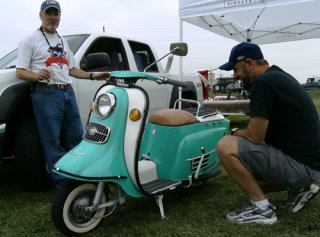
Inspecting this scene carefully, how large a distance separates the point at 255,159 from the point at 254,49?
845 mm

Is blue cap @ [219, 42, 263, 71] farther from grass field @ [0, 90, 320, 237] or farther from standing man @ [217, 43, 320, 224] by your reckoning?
grass field @ [0, 90, 320, 237]

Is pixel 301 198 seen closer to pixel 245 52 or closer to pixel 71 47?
pixel 245 52

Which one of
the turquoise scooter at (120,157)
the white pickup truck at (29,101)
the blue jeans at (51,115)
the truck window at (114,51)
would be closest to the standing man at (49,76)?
the blue jeans at (51,115)

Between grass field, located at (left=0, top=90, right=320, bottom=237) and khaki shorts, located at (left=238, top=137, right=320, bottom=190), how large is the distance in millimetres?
328

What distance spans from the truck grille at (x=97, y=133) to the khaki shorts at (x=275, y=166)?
1.01 m

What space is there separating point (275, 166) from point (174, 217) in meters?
0.89

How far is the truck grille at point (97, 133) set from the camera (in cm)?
210

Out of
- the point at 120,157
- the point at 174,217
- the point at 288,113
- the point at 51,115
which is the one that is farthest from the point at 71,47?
the point at 288,113

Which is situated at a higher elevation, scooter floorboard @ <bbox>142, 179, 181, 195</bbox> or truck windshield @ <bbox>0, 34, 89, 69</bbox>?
truck windshield @ <bbox>0, 34, 89, 69</bbox>

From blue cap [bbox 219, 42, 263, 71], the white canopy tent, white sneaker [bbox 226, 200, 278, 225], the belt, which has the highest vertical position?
the white canopy tent

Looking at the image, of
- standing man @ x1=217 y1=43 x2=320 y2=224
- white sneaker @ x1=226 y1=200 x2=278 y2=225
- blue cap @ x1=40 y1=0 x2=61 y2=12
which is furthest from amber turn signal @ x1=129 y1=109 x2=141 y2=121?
blue cap @ x1=40 y1=0 x2=61 y2=12

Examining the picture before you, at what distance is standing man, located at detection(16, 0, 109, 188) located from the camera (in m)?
2.65

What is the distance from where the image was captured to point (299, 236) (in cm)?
207

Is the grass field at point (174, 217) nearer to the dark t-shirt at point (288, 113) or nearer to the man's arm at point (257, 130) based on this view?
the dark t-shirt at point (288, 113)
